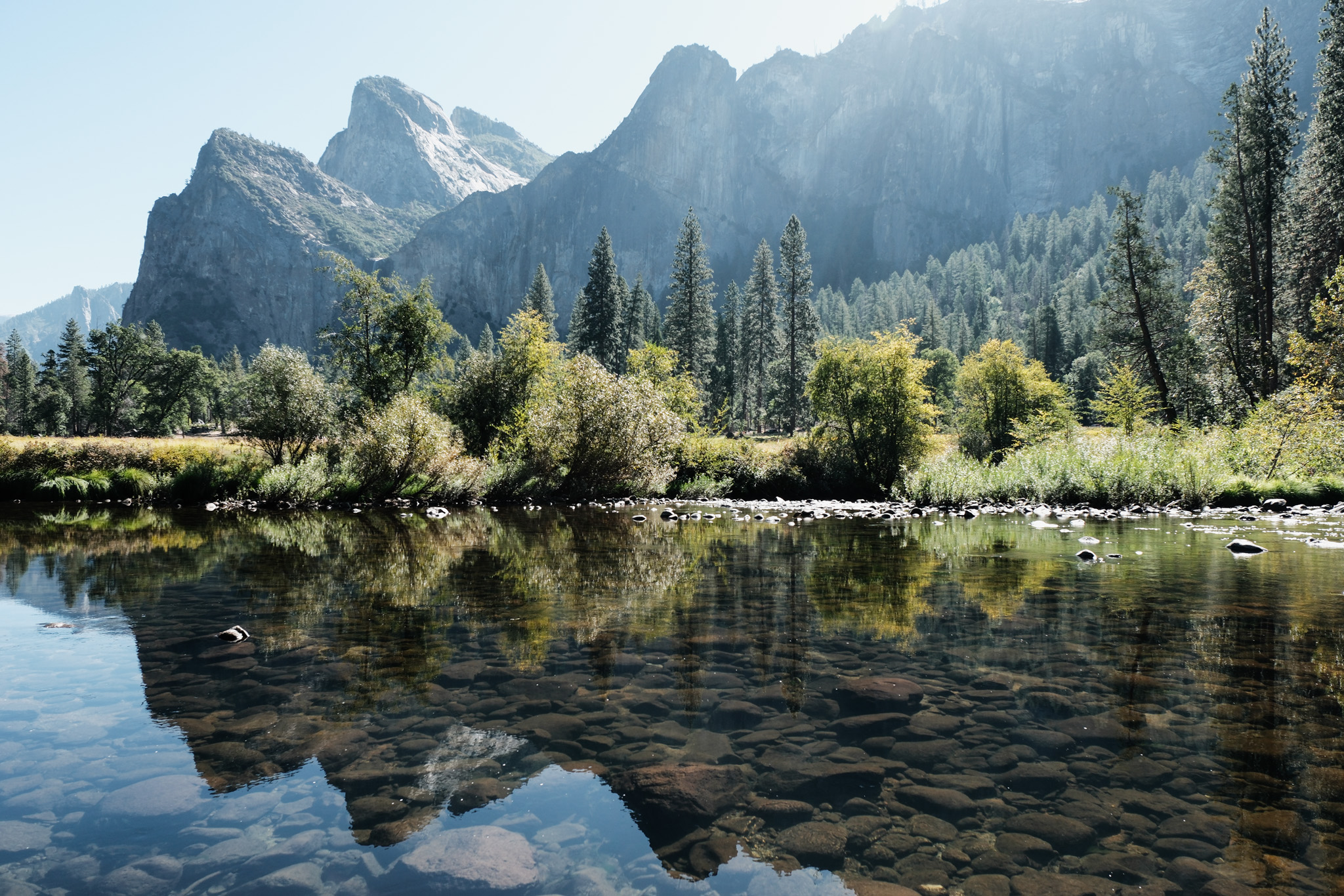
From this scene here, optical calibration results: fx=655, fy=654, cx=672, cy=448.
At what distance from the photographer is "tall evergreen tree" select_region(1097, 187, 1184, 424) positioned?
38031 mm

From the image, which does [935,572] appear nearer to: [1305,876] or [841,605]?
[841,605]

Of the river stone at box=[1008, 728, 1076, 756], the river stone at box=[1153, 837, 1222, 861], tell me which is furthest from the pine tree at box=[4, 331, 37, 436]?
the river stone at box=[1153, 837, 1222, 861]

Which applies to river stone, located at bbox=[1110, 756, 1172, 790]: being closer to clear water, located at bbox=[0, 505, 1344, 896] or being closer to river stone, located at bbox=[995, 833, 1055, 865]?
clear water, located at bbox=[0, 505, 1344, 896]

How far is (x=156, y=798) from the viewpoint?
4184 millimetres

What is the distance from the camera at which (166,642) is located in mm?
7680

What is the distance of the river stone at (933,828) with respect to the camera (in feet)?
12.3

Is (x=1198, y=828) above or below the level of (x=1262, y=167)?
below

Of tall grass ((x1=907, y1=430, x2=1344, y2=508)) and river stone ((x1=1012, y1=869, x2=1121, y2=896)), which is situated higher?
tall grass ((x1=907, y1=430, x2=1344, y2=508))

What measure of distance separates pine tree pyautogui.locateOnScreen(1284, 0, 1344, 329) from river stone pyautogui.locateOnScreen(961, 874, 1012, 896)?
3881 centimetres

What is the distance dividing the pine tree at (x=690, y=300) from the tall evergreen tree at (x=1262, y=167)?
4365 cm

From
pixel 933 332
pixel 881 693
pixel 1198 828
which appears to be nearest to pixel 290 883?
pixel 881 693

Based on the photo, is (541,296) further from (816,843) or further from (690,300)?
(816,843)

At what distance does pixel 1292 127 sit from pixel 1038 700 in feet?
143

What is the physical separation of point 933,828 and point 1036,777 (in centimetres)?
106
